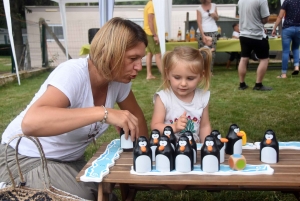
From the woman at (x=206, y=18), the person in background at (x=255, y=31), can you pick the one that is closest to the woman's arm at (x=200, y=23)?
the woman at (x=206, y=18)

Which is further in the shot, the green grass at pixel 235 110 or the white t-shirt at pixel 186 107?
the green grass at pixel 235 110

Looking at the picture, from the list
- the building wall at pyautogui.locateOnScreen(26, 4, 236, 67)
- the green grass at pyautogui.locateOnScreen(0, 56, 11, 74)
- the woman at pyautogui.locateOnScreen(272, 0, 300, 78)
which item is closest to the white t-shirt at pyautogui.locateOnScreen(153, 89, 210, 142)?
the woman at pyautogui.locateOnScreen(272, 0, 300, 78)

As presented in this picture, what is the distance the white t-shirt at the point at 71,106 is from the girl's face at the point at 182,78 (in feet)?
1.38

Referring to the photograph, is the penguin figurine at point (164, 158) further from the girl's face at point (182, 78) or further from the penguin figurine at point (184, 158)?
the girl's face at point (182, 78)

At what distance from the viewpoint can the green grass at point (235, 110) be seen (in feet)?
7.80

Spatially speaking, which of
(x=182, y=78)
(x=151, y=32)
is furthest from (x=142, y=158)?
(x=151, y=32)

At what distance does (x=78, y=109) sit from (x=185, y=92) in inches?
35.1

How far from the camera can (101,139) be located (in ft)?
11.3

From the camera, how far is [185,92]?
85.7 inches

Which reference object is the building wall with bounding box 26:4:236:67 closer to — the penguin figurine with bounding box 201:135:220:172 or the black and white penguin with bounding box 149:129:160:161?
the black and white penguin with bounding box 149:129:160:161

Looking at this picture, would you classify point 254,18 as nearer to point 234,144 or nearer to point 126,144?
point 234,144

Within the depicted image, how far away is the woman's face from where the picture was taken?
1629mm

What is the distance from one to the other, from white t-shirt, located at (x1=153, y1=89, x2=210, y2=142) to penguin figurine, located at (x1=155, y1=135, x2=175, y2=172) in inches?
32.9

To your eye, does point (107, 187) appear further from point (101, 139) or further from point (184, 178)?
point (101, 139)
